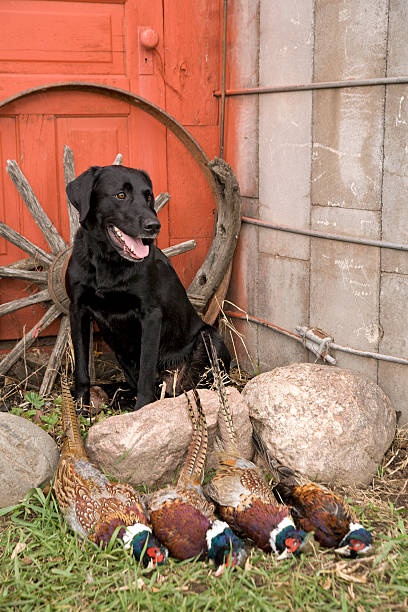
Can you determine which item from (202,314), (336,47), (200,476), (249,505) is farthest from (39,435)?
(336,47)

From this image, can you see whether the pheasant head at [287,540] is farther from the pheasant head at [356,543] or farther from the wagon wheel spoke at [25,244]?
the wagon wheel spoke at [25,244]

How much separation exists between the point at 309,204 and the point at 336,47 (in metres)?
0.88

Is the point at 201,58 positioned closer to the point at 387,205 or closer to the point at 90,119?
the point at 90,119

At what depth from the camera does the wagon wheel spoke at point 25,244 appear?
4.29 meters

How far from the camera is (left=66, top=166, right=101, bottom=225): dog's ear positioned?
3539mm

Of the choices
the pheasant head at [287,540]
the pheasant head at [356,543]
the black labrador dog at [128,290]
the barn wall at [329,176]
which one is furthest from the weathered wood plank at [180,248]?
the pheasant head at [356,543]

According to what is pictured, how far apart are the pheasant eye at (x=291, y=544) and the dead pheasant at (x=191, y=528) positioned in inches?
6.7

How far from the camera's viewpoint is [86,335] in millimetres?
3945

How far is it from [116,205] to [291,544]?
1.87 m

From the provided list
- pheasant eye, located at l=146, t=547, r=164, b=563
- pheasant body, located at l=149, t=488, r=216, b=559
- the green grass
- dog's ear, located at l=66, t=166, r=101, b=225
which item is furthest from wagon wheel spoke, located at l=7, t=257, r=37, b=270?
pheasant eye, located at l=146, t=547, r=164, b=563

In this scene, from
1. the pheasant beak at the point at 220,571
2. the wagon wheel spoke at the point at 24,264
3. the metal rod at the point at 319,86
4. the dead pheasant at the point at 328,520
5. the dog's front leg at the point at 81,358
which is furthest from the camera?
the wagon wheel spoke at the point at 24,264

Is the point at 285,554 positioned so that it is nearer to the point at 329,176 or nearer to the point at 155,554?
the point at 155,554

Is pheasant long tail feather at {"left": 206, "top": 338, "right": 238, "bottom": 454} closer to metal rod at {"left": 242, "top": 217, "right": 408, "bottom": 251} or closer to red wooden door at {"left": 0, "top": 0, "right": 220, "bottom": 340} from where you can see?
metal rod at {"left": 242, "top": 217, "right": 408, "bottom": 251}

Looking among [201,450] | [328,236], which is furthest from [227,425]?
[328,236]
